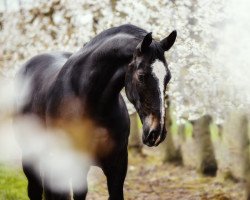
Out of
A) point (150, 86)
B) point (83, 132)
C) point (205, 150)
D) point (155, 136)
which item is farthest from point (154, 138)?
point (205, 150)

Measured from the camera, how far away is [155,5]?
42.8ft

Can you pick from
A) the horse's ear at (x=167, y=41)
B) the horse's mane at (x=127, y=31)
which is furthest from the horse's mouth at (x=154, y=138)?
the horse's mane at (x=127, y=31)

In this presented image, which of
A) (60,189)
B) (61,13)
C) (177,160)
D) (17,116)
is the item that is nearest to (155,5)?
(61,13)

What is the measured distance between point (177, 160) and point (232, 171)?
3.31 metres

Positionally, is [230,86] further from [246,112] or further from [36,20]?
[36,20]

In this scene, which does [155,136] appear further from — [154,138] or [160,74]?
[160,74]

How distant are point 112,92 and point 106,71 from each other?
A: 0.67 feet

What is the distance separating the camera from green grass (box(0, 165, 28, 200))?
897cm

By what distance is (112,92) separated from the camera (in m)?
4.99

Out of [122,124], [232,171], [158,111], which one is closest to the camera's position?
[158,111]

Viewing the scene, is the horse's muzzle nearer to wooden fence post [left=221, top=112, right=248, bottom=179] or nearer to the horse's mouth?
the horse's mouth

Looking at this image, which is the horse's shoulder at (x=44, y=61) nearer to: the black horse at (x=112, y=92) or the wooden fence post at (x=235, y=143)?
the black horse at (x=112, y=92)

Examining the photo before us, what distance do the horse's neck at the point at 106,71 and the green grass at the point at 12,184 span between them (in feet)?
14.4

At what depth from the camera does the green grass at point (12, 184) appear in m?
8.97
